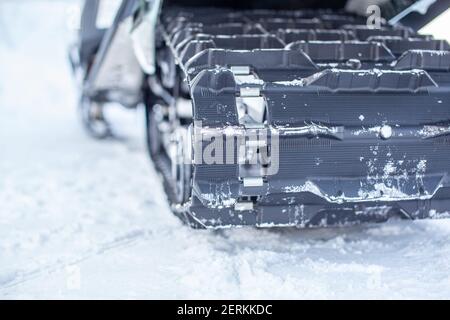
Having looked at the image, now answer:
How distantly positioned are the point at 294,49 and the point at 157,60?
1.72 meters

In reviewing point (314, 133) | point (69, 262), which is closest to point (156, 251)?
point (69, 262)

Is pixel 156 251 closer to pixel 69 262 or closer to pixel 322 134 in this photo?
pixel 69 262

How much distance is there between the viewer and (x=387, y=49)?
2.94m

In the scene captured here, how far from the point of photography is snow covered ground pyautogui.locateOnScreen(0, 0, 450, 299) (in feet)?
8.21

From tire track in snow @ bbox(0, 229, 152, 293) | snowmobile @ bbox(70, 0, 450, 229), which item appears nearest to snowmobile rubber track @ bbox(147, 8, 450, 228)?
snowmobile @ bbox(70, 0, 450, 229)

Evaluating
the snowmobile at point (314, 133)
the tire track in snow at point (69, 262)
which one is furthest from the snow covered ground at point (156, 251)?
the snowmobile at point (314, 133)

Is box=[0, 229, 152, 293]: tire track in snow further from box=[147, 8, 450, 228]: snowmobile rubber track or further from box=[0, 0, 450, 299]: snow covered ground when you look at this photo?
box=[147, 8, 450, 228]: snowmobile rubber track

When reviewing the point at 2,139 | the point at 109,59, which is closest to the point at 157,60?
the point at 109,59

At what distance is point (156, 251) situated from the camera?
296 centimetres

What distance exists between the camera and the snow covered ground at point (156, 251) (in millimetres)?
2504

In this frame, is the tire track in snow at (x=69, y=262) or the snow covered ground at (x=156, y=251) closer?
the snow covered ground at (x=156, y=251)

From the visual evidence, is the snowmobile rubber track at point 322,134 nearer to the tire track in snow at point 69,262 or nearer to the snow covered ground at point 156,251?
the snow covered ground at point 156,251

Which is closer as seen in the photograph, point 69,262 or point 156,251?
point 69,262
